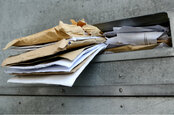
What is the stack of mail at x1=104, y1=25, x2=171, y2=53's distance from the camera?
76 centimetres

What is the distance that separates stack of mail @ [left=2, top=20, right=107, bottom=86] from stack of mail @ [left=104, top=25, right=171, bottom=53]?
0.08 meters

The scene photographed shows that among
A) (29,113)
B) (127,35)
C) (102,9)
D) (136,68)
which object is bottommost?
(29,113)

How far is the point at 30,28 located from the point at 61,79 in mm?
625

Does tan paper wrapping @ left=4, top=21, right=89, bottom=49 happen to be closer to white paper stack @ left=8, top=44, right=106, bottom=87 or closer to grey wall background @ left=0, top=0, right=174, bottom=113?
white paper stack @ left=8, top=44, right=106, bottom=87

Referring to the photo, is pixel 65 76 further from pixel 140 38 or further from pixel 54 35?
pixel 140 38

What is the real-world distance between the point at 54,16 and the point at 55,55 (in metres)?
0.48

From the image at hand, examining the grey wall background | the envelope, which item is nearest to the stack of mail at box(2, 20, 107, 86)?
the envelope

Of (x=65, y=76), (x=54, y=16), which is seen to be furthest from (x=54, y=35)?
(x=54, y=16)

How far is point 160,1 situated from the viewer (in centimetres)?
89

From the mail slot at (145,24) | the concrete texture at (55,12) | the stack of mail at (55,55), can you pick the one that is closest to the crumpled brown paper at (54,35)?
the stack of mail at (55,55)

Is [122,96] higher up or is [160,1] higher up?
[160,1]

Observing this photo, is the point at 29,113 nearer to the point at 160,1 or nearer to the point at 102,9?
the point at 102,9

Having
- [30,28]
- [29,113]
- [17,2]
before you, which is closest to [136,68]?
[29,113]

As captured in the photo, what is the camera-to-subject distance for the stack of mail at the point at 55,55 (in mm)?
695
